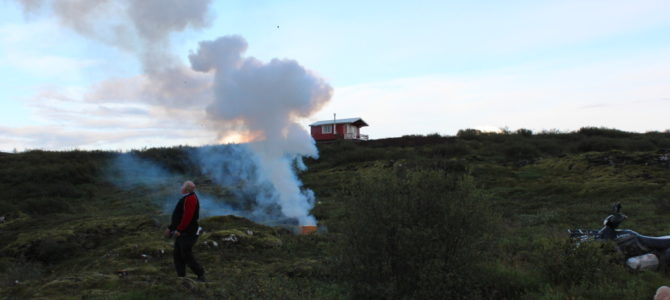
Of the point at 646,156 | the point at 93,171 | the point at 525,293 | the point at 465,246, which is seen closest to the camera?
the point at 465,246

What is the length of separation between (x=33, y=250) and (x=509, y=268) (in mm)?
12803

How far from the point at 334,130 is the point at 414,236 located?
147 ft

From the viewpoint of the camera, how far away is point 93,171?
3416 centimetres

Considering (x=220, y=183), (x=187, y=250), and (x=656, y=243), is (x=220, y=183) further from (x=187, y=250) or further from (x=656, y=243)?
(x=656, y=243)

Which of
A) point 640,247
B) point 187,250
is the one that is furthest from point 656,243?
point 187,250

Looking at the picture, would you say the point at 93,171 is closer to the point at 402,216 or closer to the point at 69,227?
the point at 69,227

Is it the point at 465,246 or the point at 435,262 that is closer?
the point at 435,262

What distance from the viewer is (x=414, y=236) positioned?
23.5ft

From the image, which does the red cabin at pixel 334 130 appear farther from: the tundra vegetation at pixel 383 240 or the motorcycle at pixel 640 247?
the motorcycle at pixel 640 247

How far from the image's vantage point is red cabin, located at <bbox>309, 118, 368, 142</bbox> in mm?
51469

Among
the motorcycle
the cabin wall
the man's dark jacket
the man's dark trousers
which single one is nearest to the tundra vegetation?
the motorcycle

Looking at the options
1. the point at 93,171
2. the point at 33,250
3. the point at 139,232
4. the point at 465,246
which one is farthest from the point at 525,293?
the point at 93,171

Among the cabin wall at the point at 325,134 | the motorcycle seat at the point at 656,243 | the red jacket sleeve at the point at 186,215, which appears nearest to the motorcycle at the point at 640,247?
the motorcycle seat at the point at 656,243

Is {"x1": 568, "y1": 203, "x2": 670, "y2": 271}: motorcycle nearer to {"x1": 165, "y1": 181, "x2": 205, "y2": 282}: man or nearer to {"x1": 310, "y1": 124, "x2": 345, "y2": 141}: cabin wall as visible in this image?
{"x1": 165, "y1": 181, "x2": 205, "y2": 282}: man
